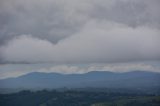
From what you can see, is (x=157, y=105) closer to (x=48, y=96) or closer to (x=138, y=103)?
(x=138, y=103)

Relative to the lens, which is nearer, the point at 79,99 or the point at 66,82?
the point at 79,99

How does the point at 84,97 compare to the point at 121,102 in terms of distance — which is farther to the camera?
the point at 84,97

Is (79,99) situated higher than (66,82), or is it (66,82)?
(66,82)

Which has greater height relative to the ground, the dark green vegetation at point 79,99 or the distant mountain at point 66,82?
the distant mountain at point 66,82

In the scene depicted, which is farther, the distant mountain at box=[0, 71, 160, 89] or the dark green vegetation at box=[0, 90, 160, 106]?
the distant mountain at box=[0, 71, 160, 89]

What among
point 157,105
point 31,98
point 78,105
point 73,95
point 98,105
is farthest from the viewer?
point 73,95

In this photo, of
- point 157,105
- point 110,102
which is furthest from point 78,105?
point 157,105

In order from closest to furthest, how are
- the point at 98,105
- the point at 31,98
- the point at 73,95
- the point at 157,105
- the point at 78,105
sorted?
the point at 157,105
the point at 98,105
the point at 78,105
the point at 31,98
the point at 73,95

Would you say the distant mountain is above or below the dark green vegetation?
above

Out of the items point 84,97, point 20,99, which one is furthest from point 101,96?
point 20,99

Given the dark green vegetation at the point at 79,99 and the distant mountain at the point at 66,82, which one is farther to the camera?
the distant mountain at the point at 66,82
